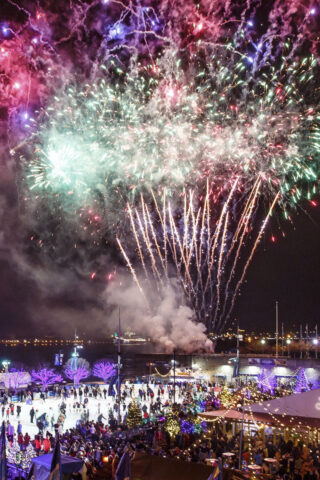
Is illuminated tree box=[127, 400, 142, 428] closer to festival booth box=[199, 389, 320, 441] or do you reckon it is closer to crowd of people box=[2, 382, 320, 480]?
crowd of people box=[2, 382, 320, 480]

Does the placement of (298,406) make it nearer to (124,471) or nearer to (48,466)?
(124,471)

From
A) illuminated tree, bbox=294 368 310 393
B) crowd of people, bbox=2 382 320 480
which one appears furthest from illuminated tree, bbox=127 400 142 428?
illuminated tree, bbox=294 368 310 393

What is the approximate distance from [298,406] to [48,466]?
6591mm

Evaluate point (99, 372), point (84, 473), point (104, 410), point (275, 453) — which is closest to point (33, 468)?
point (84, 473)

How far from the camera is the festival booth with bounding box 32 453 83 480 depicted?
33.7 ft

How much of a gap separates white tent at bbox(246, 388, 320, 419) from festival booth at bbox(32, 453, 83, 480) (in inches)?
205

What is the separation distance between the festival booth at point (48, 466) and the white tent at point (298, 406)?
5216 millimetres

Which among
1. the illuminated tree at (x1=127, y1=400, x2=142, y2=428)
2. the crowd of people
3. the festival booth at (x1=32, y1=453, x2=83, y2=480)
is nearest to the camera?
the festival booth at (x1=32, y1=453, x2=83, y2=480)

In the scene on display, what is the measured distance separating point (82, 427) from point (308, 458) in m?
9.11

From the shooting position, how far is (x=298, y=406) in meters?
12.6

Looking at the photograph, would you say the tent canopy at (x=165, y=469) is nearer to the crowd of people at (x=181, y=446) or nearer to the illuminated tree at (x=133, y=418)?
the crowd of people at (x=181, y=446)

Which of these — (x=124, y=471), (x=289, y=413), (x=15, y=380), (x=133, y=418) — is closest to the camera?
(x=124, y=471)

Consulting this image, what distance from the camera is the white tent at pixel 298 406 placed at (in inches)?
484

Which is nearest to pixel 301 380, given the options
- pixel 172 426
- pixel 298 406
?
pixel 172 426
